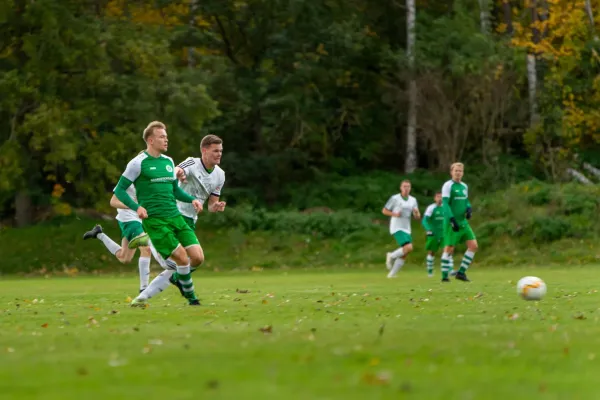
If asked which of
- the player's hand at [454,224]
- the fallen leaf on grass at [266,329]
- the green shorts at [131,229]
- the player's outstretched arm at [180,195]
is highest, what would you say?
the player's outstretched arm at [180,195]

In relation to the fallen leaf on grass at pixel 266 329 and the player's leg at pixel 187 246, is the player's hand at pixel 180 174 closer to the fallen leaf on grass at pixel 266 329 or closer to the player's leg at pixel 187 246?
the player's leg at pixel 187 246

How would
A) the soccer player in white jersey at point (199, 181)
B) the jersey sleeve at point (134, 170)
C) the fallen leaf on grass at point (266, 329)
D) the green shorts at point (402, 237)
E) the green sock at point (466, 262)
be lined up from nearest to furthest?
1. the fallen leaf on grass at point (266, 329)
2. the jersey sleeve at point (134, 170)
3. the soccer player in white jersey at point (199, 181)
4. the green sock at point (466, 262)
5. the green shorts at point (402, 237)

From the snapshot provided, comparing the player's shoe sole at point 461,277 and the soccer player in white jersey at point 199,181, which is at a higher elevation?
the soccer player in white jersey at point 199,181

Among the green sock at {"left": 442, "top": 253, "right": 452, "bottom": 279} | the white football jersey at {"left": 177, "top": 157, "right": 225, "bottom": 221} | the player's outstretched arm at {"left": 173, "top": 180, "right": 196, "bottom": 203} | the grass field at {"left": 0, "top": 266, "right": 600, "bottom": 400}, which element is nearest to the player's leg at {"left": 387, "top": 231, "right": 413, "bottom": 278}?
the green sock at {"left": 442, "top": 253, "right": 452, "bottom": 279}

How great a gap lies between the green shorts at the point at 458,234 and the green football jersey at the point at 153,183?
962cm

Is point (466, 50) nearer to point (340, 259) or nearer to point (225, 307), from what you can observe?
point (340, 259)

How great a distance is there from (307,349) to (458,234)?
15.2 meters

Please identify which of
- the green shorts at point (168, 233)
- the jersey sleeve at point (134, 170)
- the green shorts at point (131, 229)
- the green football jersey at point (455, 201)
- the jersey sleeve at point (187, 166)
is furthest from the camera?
the green football jersey at point (455, 201)

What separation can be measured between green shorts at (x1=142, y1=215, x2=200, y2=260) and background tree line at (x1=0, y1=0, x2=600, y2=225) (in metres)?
20.7

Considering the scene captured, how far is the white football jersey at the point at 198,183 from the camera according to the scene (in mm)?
16828

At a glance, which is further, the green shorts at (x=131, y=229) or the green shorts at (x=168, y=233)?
the green shorts at (x=131, y=229)

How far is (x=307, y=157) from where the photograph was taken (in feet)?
147

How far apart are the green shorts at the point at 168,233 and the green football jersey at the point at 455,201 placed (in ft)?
30.3

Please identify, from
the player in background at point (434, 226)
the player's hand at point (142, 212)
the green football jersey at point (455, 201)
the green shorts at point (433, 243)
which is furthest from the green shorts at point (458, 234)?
the player's hand at point (142, 212)
